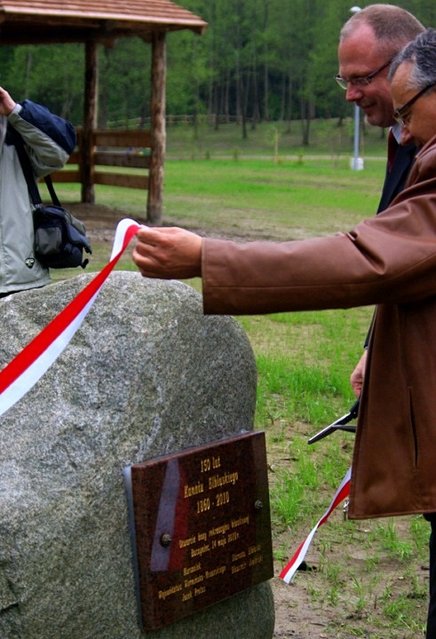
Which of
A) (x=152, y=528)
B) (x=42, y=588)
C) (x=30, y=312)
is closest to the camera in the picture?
(x=42, y=588)

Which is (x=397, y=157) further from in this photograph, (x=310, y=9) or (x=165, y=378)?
(x=310, y=9)

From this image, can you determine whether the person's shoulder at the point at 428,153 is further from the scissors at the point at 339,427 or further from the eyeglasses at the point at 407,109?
the scissors at the point at 339,427

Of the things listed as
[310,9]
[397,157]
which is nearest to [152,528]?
[397,157]

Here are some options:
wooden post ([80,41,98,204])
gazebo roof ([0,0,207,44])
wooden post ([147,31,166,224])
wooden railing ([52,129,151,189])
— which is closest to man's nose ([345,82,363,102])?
gazebo roof ([0,0,207,44])

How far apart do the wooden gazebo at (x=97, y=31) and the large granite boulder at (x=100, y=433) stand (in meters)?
11.6

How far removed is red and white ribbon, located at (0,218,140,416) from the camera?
290cm

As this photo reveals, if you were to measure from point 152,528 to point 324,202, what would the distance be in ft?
60.3

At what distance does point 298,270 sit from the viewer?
8.23 feet

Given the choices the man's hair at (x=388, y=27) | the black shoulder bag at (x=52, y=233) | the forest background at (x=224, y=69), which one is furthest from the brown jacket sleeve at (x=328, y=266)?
the forest background at (x=224, y=69)

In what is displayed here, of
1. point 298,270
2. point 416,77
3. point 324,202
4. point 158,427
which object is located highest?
point 416,77

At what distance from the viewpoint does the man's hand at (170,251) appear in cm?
249

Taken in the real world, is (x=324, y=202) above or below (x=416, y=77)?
below

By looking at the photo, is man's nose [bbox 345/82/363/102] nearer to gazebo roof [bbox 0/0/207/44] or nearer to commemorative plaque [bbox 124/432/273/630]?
commemorative plaque [bbox 124/432/273/630]

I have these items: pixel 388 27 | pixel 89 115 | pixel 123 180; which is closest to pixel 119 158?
pixel 123 180
